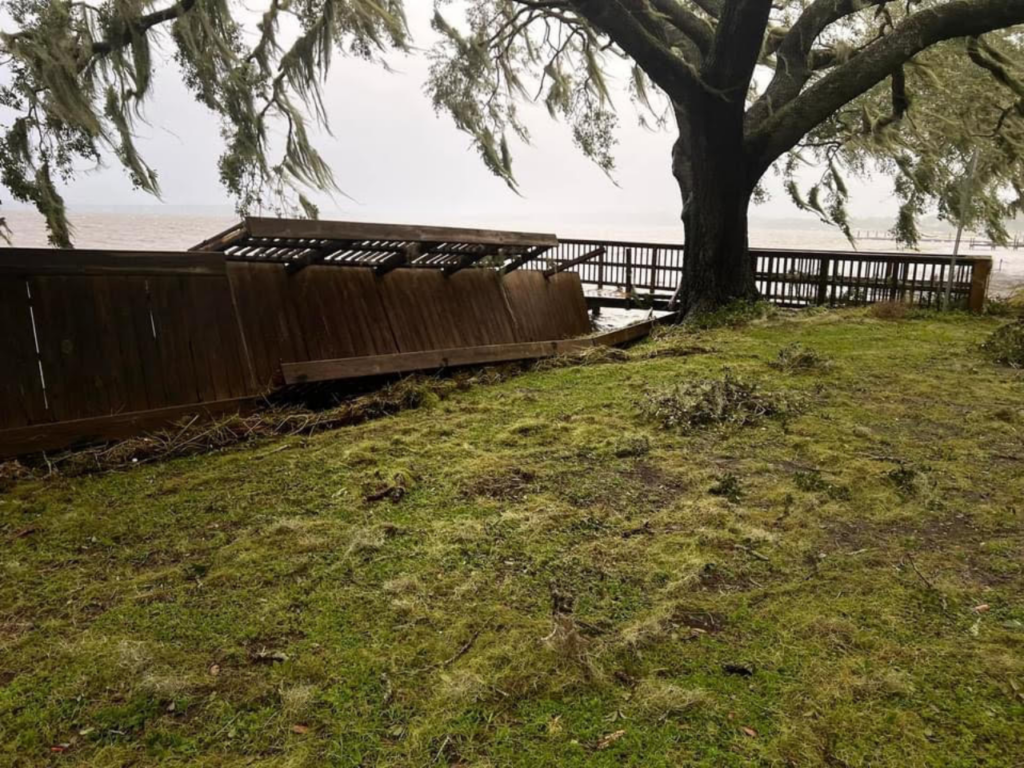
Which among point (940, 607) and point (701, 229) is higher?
point (701, 229)

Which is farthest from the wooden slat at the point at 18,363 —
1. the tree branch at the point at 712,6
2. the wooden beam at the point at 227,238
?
the tree branch at the point at 712,6

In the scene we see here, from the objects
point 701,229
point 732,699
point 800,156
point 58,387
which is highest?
point 800,156

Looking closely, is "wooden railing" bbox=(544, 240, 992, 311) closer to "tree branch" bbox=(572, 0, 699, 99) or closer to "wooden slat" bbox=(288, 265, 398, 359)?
"tree branch" bbox=(572, 0, 699, 99)

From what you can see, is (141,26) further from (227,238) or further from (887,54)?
(887,54)

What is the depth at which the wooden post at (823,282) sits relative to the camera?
1262 centimetres

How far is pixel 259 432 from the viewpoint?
5020mm

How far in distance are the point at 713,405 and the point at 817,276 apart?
911cm

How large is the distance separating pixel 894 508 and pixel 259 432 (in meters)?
4.35

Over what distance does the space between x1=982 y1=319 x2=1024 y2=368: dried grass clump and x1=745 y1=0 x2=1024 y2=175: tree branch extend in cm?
456

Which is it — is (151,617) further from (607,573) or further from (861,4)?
(861,4)

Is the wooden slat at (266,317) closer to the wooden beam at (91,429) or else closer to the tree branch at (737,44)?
the wooden beam at (91,429)

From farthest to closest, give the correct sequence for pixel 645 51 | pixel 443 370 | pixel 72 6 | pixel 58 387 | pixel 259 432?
pixel 645 51 < pixel 72 6 < pixel 443 370 < pixel 259 432 < pixel 58 387

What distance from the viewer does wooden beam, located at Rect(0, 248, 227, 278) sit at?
4.49m

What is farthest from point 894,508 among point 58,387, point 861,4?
point 861,4
